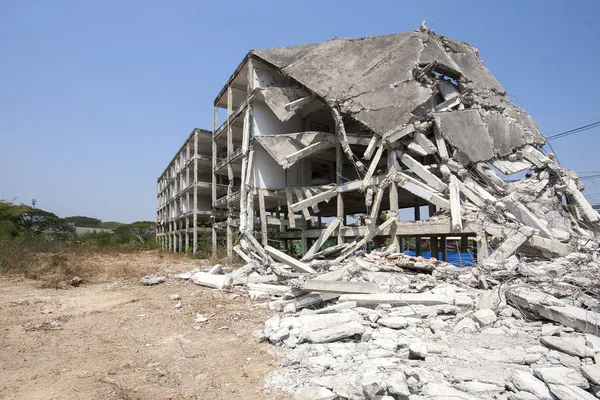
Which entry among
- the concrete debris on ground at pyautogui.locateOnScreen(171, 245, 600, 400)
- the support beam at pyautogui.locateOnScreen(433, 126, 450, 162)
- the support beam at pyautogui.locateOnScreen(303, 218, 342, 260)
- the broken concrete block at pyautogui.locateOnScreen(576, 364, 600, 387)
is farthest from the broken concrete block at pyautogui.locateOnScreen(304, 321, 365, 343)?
the support beam at pyautogui.locateOnScreen(433, 126, 450, 162)

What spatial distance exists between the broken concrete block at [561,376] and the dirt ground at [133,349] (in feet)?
8.22

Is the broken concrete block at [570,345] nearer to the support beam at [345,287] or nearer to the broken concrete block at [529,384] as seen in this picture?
the broken concrete block at [529,384]

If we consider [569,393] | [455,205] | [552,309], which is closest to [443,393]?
[569,393]

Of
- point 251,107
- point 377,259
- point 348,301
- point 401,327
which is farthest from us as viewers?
point 251,107

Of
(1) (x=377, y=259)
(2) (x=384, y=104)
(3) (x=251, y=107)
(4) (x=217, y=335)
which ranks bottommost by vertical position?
(4) (x=217, y=335)

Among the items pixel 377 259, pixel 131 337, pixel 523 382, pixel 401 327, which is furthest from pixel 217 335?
pixel 377 259

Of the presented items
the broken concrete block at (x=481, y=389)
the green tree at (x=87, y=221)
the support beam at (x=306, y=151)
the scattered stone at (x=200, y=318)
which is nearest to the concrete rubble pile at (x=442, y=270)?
the broken concrete block at (x=481, y=389)

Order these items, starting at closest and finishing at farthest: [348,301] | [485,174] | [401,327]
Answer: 1. [401,327]
2. [348,301]
3. [485,174]

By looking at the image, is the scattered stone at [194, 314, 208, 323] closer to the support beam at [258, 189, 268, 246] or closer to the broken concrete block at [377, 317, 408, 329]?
the broken concrete block at [377, 317, 408, 329]

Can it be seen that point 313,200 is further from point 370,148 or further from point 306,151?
point 370,148

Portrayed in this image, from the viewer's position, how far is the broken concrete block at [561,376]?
3124mm

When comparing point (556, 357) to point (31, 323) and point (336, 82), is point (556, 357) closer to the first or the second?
point (31, 323)

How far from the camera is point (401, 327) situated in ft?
16.6

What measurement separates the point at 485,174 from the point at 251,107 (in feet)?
34.3
